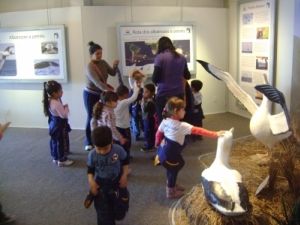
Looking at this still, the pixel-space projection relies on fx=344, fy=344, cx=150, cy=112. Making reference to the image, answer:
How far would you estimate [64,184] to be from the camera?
324cm

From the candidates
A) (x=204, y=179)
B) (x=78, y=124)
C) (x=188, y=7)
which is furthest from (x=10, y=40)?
(x=204, y=179)

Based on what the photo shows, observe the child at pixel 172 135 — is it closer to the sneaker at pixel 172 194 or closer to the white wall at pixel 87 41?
the sneaker at pixel 172 194

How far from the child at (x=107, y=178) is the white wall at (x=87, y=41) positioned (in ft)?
9.82

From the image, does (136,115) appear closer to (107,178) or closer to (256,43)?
(256,43)

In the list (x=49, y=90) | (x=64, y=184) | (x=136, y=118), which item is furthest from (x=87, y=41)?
(x=64, y=184)

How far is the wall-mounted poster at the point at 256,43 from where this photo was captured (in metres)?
4.76

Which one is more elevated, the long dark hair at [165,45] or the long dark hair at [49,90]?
the long dark hair at [165,45]

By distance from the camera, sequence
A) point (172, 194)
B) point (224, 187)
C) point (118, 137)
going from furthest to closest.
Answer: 1. point (118, 137)
2. point (172, 194)
3. point (224, 187)

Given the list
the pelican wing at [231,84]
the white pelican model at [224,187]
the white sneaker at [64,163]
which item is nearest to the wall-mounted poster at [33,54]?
the white sneaker at [64,163]

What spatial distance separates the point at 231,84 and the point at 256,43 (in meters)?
2.82

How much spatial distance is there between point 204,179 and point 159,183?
980 millimetres

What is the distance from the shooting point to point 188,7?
17.9 ft

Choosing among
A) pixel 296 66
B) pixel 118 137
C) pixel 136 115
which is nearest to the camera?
pixel 118 137

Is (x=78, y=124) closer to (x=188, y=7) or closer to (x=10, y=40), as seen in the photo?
(x=10, y=40)
